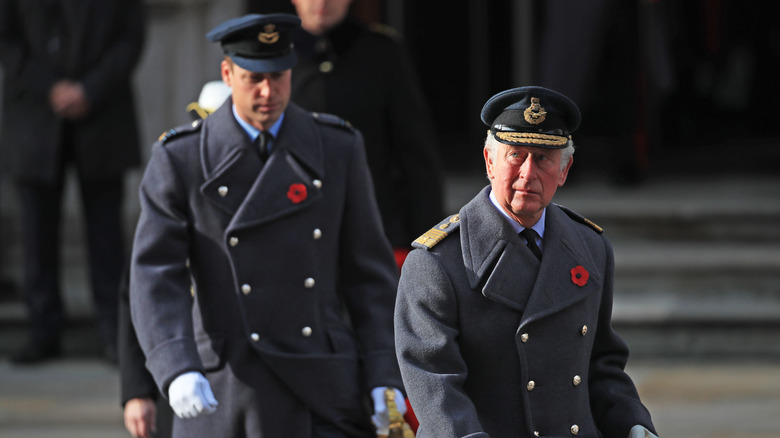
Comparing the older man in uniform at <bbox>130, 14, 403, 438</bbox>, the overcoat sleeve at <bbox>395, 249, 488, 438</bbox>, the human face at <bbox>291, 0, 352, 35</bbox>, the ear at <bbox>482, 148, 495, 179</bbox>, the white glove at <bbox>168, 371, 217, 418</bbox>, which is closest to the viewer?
the overcoat sleeve at <bbox>395, 249, 488, 438</bbox>

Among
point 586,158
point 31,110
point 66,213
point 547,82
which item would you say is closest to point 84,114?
point 31,110

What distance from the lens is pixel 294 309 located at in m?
3.92

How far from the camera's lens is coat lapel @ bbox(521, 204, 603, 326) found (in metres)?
3.12

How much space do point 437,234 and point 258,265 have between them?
83cm

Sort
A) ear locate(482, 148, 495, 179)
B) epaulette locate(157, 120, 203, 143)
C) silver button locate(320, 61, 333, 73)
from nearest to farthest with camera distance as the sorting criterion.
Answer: ear locate(482, 148, 495, 179) → epaulette locate(157, 120, 203, 143) → silver button locate(320, 61, 333, 73)

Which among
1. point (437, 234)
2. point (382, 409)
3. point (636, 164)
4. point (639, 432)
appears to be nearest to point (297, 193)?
point (382, 409)

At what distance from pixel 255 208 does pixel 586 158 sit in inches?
256

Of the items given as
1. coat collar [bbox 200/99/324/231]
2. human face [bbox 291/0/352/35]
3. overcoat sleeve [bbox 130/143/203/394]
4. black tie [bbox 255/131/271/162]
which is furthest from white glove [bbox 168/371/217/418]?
human face [bbox 291/0/352/35]

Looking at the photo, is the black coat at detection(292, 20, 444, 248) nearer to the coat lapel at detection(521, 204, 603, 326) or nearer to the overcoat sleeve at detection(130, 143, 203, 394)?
the overcoat sleeve at detection(130, 143, 203, 394)

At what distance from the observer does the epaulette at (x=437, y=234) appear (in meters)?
3.15

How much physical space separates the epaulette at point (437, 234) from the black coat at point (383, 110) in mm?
1975

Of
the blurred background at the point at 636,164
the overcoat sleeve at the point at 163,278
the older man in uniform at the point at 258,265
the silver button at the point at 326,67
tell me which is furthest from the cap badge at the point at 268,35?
the blurred background at the point at 636,164

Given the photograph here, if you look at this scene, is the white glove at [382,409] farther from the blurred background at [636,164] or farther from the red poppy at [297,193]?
the blurred background at [636,164]

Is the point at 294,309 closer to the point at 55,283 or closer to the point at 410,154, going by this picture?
the point at 410,154
